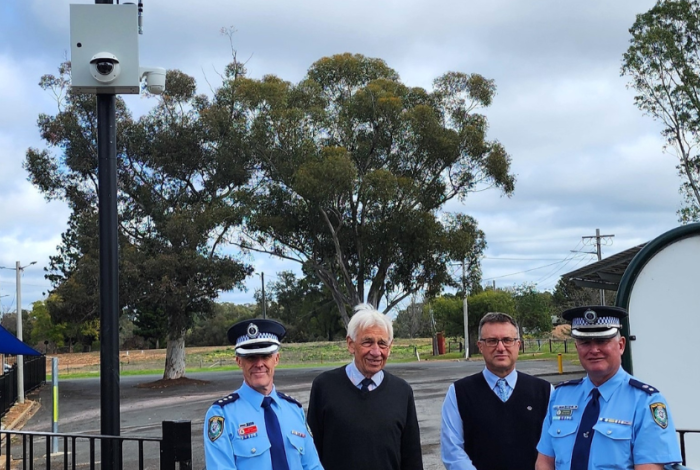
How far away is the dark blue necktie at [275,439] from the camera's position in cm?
328

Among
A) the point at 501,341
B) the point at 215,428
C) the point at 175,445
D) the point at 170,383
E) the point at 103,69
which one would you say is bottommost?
the point at 170,383

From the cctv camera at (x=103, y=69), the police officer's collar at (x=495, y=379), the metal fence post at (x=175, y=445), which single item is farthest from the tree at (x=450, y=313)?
the police officer's collar at (x=495, y=379)

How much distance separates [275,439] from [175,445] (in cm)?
168

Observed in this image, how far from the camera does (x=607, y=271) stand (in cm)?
1177

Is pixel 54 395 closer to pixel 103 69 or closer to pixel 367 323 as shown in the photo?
pixel 103 69

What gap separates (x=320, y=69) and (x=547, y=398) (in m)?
28.6

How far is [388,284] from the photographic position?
1201 inches

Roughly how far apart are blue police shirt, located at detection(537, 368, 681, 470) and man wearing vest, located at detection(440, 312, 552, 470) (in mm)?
413

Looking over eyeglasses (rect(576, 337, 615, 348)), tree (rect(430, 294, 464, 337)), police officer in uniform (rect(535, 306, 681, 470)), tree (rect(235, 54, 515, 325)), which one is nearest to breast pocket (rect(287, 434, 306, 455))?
police officer in uniform (rect(535, 306, 681, 470))

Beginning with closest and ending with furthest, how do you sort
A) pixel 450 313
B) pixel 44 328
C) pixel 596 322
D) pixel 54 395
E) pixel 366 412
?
1. pixel 596 322
2. pixel 366 412
3. pixel 54 395
4. pixel 450 313
5. pixel 44 328

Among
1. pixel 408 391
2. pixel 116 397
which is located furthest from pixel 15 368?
pixel 408 391

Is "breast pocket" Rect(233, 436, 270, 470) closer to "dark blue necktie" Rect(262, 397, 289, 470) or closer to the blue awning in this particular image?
"dark blue necktie" Rect(262, 397, 289, 470)

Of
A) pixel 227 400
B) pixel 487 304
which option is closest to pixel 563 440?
pixel 227 400

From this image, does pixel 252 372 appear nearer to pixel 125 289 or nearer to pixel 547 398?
pixel 547 398
